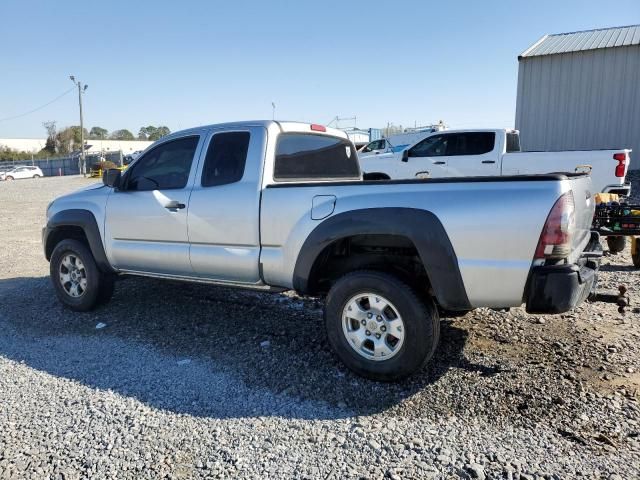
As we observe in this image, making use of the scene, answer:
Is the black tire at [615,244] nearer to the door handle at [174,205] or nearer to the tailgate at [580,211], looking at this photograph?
the tailgate at [580,211]

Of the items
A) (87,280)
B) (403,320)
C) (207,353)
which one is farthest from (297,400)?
(87,280)

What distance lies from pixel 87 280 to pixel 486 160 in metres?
8.26

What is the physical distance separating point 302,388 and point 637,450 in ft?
6.77

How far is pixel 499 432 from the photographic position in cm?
301

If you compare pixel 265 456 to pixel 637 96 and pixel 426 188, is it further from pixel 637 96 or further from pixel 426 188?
pixel 637 96

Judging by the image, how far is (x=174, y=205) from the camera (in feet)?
15.3

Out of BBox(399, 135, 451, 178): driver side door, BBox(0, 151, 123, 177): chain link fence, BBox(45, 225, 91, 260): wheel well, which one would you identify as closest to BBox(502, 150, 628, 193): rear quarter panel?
BBox(399, 135, 451, 178): driver side door

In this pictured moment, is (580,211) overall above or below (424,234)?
above

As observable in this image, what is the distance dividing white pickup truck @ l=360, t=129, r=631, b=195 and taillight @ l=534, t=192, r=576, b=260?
6.65 metres

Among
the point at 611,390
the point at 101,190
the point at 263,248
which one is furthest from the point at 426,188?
the point at 101,190

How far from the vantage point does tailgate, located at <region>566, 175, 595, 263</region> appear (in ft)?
10.9

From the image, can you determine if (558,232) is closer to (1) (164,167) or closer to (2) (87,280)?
(1) (164,167)

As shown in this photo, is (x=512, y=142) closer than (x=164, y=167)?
No

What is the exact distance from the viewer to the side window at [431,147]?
1116 cm
